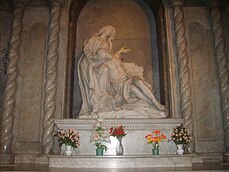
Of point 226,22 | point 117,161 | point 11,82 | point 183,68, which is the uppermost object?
point 226,22

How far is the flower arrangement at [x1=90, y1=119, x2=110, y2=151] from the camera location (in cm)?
578

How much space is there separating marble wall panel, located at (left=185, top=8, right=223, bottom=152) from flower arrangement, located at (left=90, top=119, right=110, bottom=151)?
2619 millimetres

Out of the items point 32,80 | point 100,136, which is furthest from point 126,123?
point 32,80

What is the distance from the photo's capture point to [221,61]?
24.0 ft

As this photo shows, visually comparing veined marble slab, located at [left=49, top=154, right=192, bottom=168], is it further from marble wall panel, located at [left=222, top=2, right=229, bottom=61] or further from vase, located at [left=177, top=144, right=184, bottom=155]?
marble wall panel, located at [left=222, top=2, right=229, bottom=61]

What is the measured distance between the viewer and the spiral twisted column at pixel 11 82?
6.79 m

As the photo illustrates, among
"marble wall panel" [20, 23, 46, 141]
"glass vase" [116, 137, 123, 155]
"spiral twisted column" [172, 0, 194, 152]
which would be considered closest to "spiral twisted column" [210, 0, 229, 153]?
"spiral twisted column" [172, 0, 194, 152]

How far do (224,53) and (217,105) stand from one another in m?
1.46

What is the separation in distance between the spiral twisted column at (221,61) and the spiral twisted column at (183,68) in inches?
34.8

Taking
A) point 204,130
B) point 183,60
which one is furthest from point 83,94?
point 204,130

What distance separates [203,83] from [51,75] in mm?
4216

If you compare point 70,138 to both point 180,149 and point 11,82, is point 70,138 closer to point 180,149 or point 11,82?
point 180,149

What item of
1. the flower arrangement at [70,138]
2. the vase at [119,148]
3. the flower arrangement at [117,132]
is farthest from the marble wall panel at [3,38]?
the vase at [119,148]

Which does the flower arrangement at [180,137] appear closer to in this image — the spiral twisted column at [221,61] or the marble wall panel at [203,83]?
the marble wall panel at [203,83]
